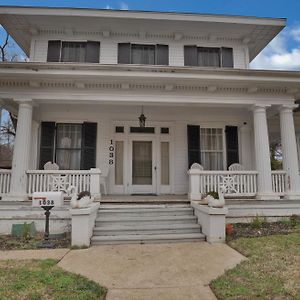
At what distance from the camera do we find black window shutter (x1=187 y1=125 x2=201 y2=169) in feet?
30.8

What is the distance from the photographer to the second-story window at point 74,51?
31.5 feet

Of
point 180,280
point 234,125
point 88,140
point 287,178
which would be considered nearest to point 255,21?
point 234,125

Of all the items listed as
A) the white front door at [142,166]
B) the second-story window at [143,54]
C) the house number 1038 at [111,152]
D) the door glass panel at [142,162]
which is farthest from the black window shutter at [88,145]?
the second-story window at [143,54]

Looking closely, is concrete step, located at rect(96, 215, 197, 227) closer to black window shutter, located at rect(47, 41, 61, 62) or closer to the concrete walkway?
the concrete walkway

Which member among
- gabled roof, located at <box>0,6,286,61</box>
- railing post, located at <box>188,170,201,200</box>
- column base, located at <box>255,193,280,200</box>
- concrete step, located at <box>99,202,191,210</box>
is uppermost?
gabled roof, located at <box>0,6,286,61</box>

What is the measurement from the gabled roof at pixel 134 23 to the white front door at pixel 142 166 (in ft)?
13.3

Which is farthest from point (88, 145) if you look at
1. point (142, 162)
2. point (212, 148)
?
point (212, 148)

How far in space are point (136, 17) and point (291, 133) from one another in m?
6.30

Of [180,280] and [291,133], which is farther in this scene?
[291,133]

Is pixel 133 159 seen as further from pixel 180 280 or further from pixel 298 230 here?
pixel 180 280

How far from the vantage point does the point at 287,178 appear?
7.96 metres

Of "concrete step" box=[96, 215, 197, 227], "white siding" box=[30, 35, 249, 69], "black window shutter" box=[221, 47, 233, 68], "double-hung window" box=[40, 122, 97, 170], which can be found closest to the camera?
"concrete step" box=[96, 215, 197, 227]

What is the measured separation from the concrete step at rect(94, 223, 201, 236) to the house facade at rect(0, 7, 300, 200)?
1813mm

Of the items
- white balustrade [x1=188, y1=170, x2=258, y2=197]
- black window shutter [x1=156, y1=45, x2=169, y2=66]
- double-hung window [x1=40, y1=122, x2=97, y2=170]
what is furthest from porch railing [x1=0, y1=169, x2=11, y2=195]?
black window shutter [x1=156, y1=45, x2=169, y2=66]
